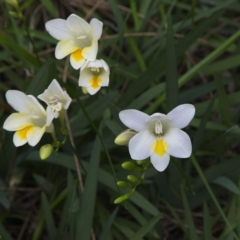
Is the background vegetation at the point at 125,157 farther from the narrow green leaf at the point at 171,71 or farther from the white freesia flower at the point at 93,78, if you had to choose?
the white freesia flower at the point at 93,78

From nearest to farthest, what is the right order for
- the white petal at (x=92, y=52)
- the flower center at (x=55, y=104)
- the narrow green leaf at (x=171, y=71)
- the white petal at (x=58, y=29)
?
the flower center at (x=55, y=104), the white petal at (x=92, y=52), the white petal at (x=58, y=29), the narrow green leaf at (x=171, y=71)

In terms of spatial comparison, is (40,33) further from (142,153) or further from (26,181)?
(142,153)

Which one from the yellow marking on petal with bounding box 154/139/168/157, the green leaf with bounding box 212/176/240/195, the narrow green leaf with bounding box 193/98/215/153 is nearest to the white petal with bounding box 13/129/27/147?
the yellow marking on petal with bounding box 154/139/168/157

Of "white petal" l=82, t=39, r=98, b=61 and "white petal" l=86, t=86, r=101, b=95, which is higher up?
"white petal" l=82, t=39, r=98, b=61

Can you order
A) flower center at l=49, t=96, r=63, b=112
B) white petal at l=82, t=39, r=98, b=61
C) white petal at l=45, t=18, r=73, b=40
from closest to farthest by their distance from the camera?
flower center at l=49, t=96, r=63, b=112 < white petal at l=82, t=39, r=98, b=61 < white petal at l=45, t=18, r=73, b=40

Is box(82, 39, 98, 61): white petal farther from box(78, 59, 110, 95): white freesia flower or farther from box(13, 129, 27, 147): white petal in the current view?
box(13, 129, 27, 147): white petal

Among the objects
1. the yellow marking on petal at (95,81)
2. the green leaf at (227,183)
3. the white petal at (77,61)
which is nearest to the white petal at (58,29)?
the white petal at (77,61)

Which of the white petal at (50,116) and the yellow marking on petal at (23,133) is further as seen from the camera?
the yellow marking on petal at (23,133)
